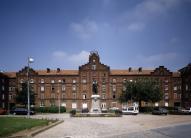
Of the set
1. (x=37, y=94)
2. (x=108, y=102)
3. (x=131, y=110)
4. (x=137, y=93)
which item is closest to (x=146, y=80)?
(x=137, y=93)

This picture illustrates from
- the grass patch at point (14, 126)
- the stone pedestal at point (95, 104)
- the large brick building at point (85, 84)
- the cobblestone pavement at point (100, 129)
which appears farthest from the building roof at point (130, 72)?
the grass patch at point (14, 126)

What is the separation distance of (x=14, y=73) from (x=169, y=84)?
170 ft

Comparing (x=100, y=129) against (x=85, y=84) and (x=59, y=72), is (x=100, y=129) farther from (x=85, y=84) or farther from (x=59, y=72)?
(x=59, y=72)

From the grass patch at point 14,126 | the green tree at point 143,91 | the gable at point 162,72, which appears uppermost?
the gable at point 162,72

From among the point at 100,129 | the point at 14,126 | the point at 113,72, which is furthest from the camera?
the point at 113,72

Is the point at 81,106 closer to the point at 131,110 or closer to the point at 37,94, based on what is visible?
the point at 37,94

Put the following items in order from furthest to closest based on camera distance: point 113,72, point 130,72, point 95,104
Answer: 1. point 130,72
2. point 113,72
3. point 95,104

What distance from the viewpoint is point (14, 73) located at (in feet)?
389

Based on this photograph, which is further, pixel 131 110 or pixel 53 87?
pixel 53 87

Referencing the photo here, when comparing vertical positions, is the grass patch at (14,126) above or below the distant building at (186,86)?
below

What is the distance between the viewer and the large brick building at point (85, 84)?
10906cm

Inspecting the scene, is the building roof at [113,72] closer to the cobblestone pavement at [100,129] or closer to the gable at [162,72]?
the gable at [162,72]

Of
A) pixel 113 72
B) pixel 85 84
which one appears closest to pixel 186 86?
pixel 113 72

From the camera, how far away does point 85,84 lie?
110 meters
